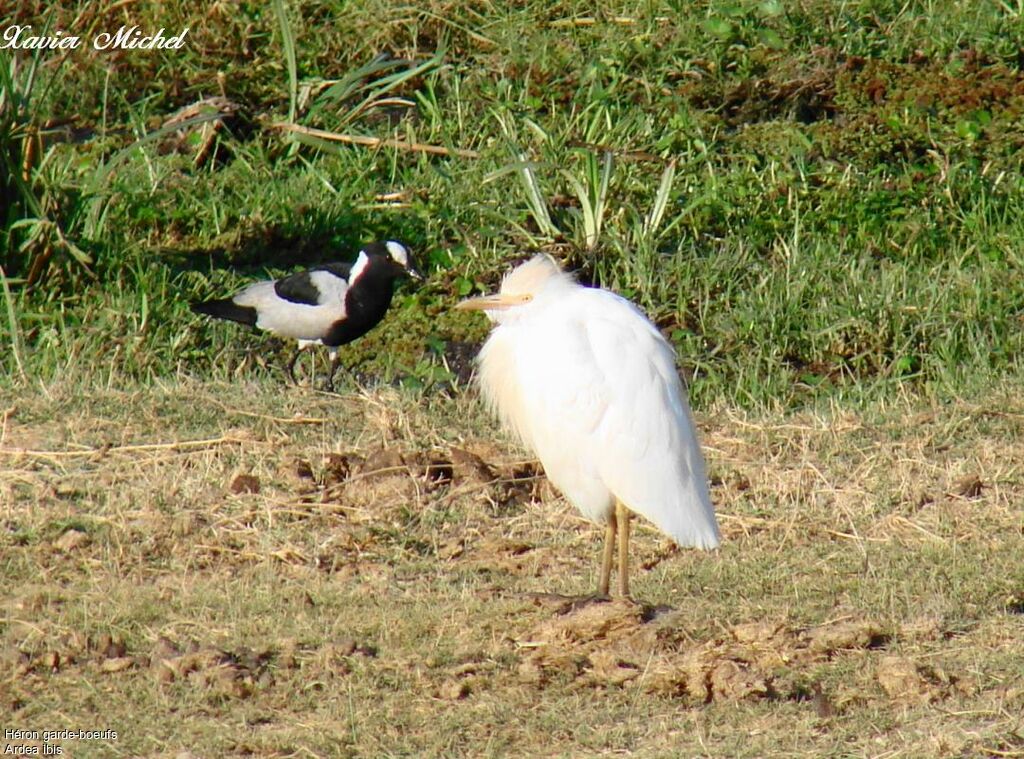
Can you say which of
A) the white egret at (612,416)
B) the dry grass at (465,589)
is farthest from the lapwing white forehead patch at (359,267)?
the white egret at (612,416)

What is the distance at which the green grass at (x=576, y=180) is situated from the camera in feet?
24.2

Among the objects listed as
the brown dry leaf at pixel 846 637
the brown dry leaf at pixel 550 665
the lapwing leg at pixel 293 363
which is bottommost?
the lapwing leg at pixel 293 363

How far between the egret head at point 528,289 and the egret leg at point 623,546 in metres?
0.68

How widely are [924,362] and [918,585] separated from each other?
96.5 inches

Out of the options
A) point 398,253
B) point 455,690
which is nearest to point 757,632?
point 455,690

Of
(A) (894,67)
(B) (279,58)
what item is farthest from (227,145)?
(A) (894,67)

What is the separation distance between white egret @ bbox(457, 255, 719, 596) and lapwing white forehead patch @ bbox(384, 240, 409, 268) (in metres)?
2.65

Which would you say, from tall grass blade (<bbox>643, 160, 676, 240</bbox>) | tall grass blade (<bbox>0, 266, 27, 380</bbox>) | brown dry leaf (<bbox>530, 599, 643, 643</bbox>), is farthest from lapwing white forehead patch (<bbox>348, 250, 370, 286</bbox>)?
brown dry leaf (<bbox>530, 599, 643, 643</bbox>)

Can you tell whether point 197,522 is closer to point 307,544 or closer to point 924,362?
point 307,544

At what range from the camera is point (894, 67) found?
9.34m

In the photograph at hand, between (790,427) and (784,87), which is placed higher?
(784,87)

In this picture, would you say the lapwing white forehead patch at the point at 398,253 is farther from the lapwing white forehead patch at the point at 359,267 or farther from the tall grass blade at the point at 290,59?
the tall grass blade at the point at 290,59

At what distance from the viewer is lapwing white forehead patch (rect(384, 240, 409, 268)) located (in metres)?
7.63

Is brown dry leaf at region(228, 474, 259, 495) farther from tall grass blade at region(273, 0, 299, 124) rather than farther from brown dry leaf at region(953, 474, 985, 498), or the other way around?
tall grass blade at region(273, 0, 299, 124)
